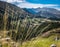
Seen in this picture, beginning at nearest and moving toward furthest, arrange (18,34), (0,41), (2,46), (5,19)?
1. (5,19)
2. (18,34)
3. (2,46)
4. (0,41)

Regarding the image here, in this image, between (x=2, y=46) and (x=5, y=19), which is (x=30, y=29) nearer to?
(x=5, y=19)

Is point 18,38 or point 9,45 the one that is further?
point 18,38

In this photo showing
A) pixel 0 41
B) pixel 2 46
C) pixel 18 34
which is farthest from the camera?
pixel 0 41

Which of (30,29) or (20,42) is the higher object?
(30,29)

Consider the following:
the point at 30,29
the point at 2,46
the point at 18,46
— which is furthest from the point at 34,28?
the point at 2,46

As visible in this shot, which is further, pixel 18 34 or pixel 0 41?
pixel 0 41

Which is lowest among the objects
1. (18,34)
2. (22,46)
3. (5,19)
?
(22,46)

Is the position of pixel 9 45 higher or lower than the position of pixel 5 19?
lower

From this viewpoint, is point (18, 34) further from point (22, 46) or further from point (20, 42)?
point (22, 46)

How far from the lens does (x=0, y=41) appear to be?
8078mm

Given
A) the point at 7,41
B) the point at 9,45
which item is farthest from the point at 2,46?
the point at 9,45

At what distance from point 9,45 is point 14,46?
0.54 m

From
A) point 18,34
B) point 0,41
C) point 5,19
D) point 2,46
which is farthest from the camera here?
point 0,41

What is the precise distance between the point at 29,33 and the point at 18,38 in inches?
Answer: 30.2
